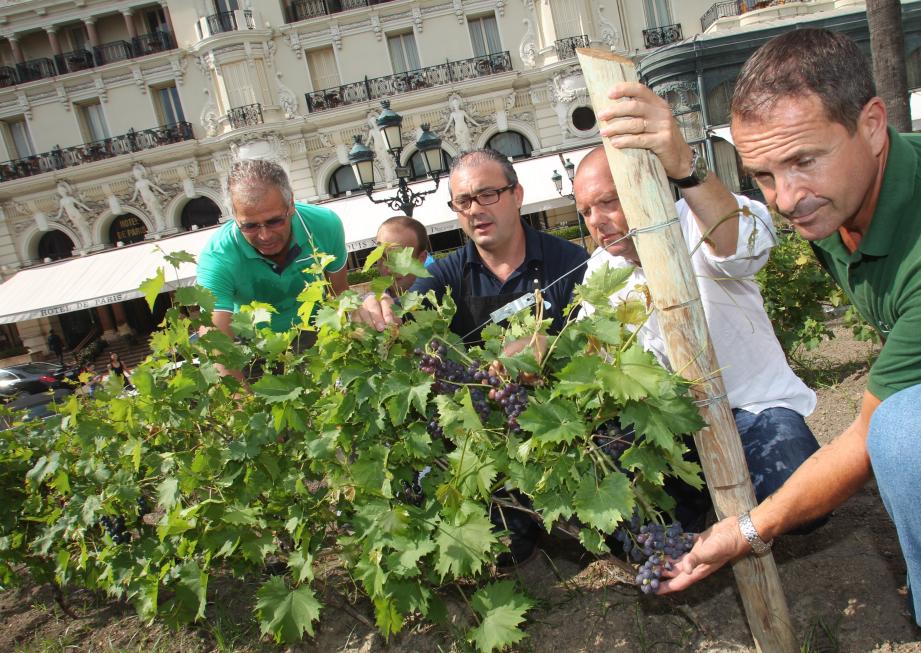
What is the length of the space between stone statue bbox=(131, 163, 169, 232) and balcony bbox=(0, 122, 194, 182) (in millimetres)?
927

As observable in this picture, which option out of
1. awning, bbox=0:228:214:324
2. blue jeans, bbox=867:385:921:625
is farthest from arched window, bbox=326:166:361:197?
blue jeans, bbox=867:385:921:625

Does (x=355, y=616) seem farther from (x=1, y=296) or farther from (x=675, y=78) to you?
(x=1, y=296)

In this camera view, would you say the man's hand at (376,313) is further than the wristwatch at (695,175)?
Yes

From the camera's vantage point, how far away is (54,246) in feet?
75.7

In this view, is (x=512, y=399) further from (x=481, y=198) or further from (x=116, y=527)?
(x=116, y=527)

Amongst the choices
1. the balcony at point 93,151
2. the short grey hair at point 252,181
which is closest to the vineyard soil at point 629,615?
the short grey hair at point 252,181

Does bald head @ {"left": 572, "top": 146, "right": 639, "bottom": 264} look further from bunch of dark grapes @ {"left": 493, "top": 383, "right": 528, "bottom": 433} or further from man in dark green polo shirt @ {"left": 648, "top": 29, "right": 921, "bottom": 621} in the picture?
bunch of dark grapes @ {"left": 493, "top": 383, "right": 528, "bottom": 433}

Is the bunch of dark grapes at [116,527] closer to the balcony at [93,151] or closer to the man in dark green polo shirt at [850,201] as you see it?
the man in dark green polo shirt at [850,201]

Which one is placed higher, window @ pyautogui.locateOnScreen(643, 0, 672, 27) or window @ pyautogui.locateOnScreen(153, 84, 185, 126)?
window @ pyautogui.locateOnScreen(153, 84, 185, 126)

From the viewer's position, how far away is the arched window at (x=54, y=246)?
22.8 meters

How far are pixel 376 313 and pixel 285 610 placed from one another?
912 mm

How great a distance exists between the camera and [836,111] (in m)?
1.33

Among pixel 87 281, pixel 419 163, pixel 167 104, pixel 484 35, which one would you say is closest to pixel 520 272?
pixel 87 281

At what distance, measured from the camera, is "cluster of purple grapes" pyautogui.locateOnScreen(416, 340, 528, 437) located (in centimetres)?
150
